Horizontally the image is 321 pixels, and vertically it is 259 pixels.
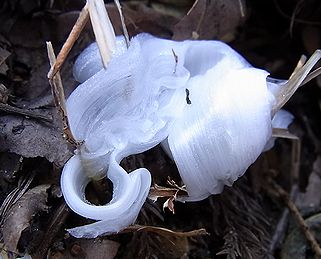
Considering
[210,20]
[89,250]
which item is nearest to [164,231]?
[89,250]

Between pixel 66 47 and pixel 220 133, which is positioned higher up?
pixel 66 47

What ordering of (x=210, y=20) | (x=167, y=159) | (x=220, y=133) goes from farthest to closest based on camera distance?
1. (x=210, y=20)
2. (x=167, y=159)
3. (x=220, y=133)

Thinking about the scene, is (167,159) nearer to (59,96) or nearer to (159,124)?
(159,124)

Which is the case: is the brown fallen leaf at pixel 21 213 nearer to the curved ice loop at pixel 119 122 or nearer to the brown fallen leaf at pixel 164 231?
the curved ice loop at pixel 119 122

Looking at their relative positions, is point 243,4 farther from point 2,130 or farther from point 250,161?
point 2,130

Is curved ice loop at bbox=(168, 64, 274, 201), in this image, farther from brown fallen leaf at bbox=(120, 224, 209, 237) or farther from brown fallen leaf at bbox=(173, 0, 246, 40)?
brown fallen leaf at bbox=(173, 0, 246, 40)

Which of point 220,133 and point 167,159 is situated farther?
point 167,159
